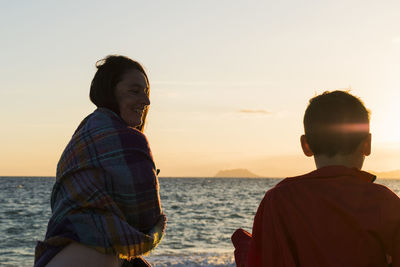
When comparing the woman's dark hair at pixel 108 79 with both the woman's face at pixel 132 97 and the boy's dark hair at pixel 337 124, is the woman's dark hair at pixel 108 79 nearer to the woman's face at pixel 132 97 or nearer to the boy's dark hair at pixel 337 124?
the woman's face at pixel 132 97

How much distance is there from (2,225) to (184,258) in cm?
1783

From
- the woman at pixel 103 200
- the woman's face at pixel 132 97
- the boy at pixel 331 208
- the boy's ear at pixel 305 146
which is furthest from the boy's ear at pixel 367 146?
the woman's face at pixel 132 97

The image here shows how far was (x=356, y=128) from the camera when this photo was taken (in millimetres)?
2160

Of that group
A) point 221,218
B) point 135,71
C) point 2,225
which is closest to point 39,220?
point 2,225

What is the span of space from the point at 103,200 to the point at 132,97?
1.82 feet

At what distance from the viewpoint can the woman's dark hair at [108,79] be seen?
2.39 meters

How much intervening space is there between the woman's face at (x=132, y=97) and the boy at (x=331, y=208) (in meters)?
0.76

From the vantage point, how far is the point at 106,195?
6.94ft

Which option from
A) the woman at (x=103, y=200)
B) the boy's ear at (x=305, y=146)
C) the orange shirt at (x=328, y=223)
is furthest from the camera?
the boy's ear at (x=305, y=146)

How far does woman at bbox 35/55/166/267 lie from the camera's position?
209cm

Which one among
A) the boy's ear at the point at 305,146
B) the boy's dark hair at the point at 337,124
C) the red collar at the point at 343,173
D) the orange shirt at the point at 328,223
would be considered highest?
the boy's dark hair at the point at 337,124

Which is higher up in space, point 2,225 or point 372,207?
point 372,207

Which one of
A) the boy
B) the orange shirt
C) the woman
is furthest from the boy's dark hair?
the woman

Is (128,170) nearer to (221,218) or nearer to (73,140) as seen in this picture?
(73,140)
